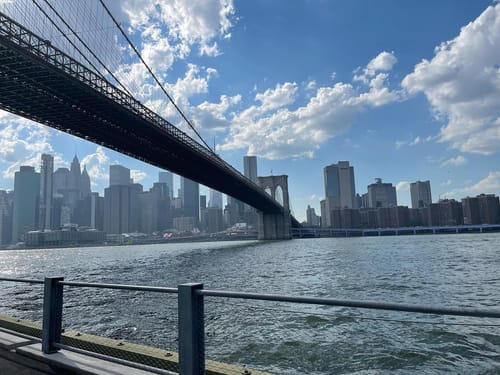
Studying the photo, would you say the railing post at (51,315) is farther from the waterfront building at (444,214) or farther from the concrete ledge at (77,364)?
the waterfront building at (444,214)

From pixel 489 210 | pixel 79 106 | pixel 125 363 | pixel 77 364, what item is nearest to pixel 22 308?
pixel 77 364

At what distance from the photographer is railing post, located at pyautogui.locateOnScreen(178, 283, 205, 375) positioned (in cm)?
326

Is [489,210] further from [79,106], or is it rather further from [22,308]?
Answer: [22,308]

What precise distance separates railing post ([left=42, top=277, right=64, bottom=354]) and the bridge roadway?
22.6 metres

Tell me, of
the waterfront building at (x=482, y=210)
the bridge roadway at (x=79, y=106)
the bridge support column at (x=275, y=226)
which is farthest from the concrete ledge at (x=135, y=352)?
the waterfront building at (x=482, y=210)

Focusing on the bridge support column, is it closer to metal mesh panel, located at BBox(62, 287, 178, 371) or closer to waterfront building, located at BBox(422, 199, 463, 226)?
waterfront building, located at BBox(422, 199, 463, 226)

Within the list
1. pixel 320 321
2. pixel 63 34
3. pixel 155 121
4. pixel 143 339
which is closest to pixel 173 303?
pixel 143 339

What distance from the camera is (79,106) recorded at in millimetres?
32312

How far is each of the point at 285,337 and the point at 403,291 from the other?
814 centimetres

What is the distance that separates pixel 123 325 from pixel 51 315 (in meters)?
6.74

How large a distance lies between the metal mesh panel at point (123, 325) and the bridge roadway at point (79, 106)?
15.6 metres

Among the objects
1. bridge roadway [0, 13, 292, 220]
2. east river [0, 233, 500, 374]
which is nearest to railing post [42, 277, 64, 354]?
east river [0, 233, 500, 374]

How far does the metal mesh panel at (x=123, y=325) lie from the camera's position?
14.6 feet

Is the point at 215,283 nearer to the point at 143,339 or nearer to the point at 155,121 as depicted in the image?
the point at 143,339
